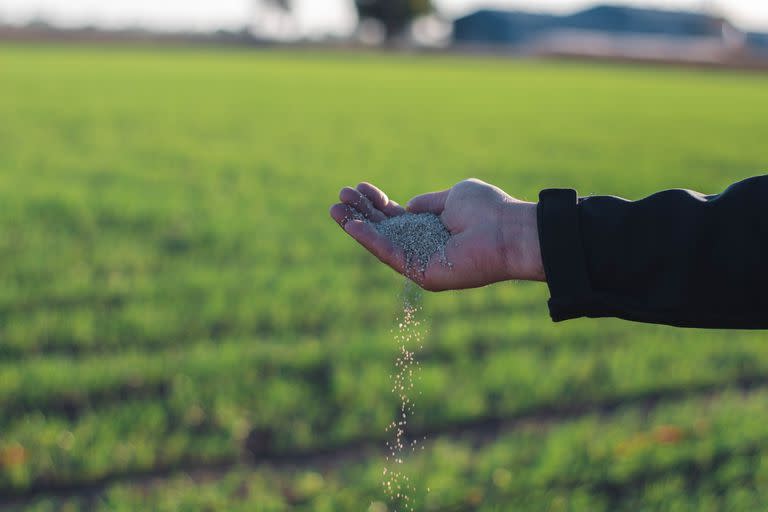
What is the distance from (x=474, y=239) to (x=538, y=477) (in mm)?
1356

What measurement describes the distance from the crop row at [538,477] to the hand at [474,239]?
1119mm

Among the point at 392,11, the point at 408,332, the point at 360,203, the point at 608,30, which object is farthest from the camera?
the point at 608,30

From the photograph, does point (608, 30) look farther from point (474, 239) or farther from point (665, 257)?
point (665, 257)

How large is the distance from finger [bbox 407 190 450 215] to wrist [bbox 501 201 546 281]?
35 centimetres

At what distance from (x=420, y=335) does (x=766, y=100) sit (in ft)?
110

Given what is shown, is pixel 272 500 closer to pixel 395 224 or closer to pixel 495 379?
pixel 395 224

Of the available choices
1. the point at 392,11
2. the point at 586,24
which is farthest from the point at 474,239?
the point at 586,24

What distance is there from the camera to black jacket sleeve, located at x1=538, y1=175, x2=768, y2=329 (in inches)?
73.2

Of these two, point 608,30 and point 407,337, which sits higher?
point 608,30

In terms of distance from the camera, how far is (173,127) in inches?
667

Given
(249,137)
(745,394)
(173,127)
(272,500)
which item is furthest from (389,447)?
(173,127)

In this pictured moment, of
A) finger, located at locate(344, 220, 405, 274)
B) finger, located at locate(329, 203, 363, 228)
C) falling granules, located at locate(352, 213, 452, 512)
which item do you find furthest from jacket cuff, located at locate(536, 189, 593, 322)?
finger, located at locate(329, 203, 363, 228)

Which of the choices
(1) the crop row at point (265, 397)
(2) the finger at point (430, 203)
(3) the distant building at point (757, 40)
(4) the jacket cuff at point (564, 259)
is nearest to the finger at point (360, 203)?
(2) the finger at point (430, 203)

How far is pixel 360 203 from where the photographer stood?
8.06 ft
